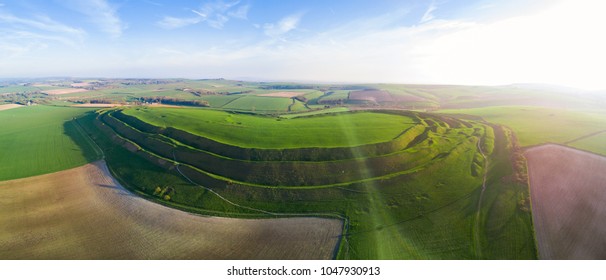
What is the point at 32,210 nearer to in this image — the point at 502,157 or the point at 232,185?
the point at 232,185

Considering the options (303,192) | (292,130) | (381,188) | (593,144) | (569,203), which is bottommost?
(303,192)

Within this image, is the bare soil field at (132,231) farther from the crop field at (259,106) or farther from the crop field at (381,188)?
the crop field at (259,106)

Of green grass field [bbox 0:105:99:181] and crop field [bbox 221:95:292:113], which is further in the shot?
crop field [bbox 221:95:292:113]

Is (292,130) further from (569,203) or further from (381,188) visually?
(569,203)

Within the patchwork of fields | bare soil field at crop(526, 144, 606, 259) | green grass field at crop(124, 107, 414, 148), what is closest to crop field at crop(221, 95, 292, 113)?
green grass field at crop(124, 107, 414, 148)

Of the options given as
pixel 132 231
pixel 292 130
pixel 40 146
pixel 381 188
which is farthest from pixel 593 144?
pixel 40 146


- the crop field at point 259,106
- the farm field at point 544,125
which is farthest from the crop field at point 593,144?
the crop field at point 259,106

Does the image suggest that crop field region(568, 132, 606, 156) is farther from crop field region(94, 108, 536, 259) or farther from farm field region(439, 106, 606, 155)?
crop field region(94, 108, 536, 259)
